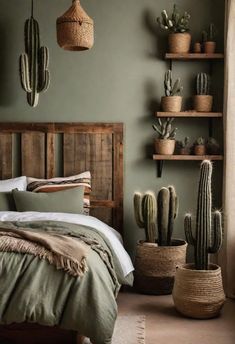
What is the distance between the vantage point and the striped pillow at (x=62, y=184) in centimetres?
535

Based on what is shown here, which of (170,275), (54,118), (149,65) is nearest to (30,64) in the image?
(54,118)

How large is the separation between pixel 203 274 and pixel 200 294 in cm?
15

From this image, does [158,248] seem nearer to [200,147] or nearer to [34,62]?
[200,147]

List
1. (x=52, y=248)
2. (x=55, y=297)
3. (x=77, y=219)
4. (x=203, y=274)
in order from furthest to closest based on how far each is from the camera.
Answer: (x=77, y=219)
(x=203, y=274)
(x=52, y=248)
(x=55, y=297)

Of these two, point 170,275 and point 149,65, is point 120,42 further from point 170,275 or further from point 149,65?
point 170,275

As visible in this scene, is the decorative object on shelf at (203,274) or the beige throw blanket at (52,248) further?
the decorative object on shelf at (203,274)

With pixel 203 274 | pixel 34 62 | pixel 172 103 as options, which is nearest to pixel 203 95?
pixel 172 103

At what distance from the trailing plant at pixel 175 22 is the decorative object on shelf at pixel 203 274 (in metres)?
1.51

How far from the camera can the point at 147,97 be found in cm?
564

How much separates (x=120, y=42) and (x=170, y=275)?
221cm

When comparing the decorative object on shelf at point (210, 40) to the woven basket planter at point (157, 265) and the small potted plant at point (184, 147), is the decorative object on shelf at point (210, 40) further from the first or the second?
the woven basket planter at point (157, 265)

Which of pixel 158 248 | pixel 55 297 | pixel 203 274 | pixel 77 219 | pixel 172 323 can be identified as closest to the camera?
pixel 55 297

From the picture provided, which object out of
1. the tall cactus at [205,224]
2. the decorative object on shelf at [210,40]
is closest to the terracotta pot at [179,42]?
the decorative object on shelf at [210,40]

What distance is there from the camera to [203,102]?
544 cm
